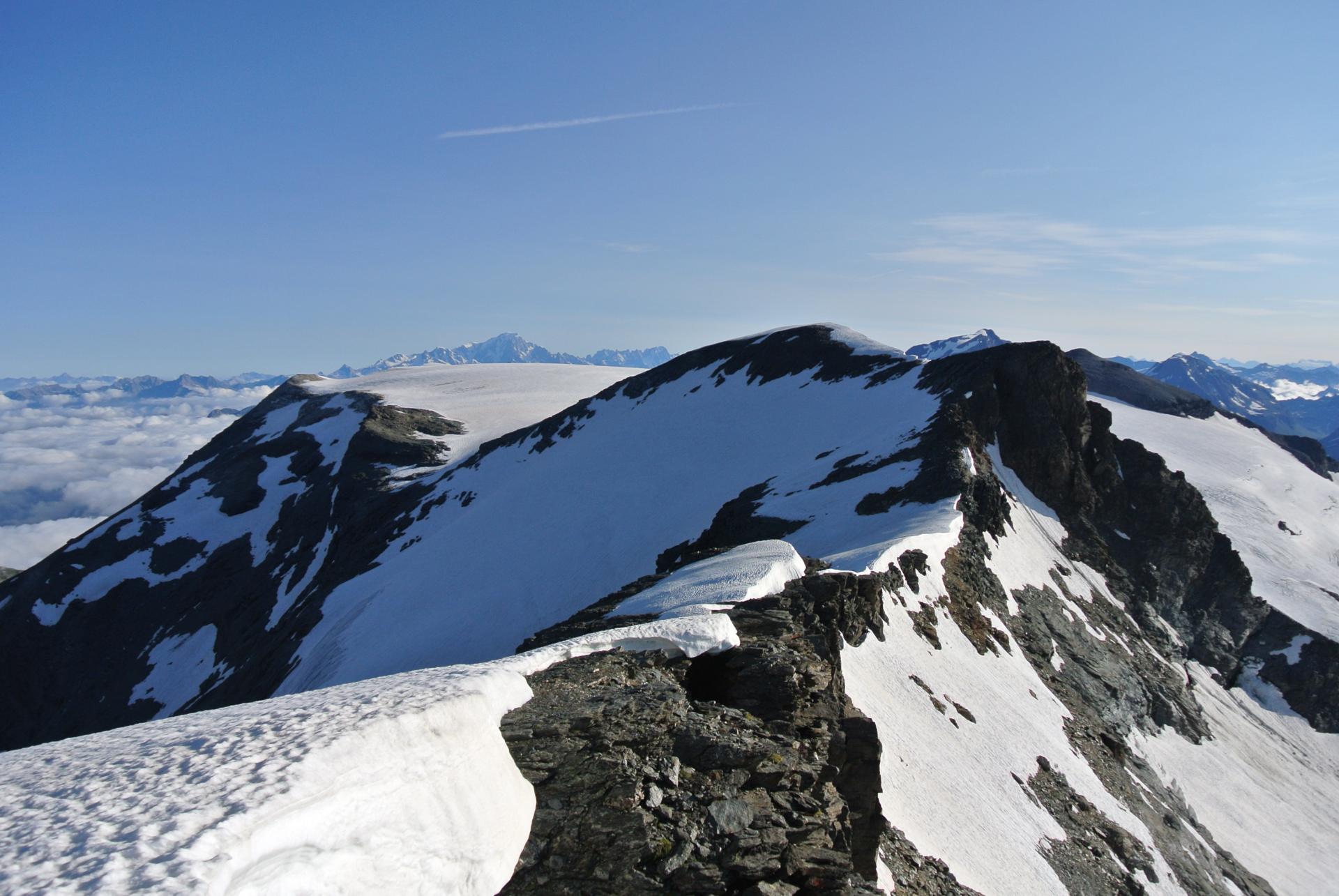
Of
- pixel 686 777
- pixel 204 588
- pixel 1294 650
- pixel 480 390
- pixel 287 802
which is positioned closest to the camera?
pixel 287 802

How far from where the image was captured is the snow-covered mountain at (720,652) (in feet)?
27.3

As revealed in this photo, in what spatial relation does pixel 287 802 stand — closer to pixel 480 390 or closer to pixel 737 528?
pixel 737 528

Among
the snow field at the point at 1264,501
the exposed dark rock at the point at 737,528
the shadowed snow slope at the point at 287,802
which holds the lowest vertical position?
the snow field at the point at 1264,501

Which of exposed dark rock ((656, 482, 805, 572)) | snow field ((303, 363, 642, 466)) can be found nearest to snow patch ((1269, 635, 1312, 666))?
exposed dark rock ((656, 482, 805, 572))

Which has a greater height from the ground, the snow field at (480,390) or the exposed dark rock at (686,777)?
the exposed dark rock at (686,777)

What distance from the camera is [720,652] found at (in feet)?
46.5

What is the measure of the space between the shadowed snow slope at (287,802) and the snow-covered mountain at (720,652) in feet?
0.15

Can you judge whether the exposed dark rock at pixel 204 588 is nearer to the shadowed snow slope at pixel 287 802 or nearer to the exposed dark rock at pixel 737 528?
the exposed dark rock at pixel 737 528

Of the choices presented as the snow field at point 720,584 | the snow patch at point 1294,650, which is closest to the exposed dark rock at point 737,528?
the snow field at point 720,584

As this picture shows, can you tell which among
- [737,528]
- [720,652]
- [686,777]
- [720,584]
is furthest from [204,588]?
[686,777]

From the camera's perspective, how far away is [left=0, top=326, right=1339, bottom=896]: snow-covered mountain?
8336 mm

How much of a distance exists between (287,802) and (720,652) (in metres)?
8.57

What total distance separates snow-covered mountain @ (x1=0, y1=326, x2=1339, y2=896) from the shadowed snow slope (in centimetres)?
5

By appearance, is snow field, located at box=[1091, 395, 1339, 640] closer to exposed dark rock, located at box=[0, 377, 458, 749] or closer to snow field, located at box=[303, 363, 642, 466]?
exposed dark rock, located at box=[0, 377, 458, 749]
